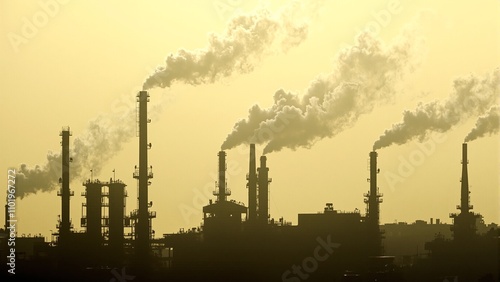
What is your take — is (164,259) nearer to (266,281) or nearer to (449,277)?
(266,281)

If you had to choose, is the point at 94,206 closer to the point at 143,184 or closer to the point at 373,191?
the point at 143,184

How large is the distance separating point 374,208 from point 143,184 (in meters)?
21.9

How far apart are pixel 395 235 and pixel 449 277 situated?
85050mm

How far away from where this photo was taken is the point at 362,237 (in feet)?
249

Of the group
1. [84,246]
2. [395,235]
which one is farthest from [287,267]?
[395,235]

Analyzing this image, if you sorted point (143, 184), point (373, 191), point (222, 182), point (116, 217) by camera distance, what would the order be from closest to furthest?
point (143, 184), point (116, 217), point (222, 182), point (373, 191)

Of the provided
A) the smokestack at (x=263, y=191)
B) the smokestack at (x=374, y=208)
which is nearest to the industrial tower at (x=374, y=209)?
the smokestack at (x=374, y=208)

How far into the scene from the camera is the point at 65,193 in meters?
71.2

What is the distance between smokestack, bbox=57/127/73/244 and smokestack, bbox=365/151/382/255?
20033 mm

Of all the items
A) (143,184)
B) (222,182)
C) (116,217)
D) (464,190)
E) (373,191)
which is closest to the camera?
(143,184)

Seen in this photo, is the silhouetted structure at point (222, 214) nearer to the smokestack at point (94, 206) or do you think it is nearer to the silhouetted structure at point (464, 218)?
the smokestack at point (94, 206)

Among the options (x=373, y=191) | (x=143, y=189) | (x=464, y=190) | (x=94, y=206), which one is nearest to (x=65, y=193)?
(x=94, y=206)

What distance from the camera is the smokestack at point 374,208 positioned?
77.9 metres

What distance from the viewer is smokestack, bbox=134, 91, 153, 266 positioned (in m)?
62.2
